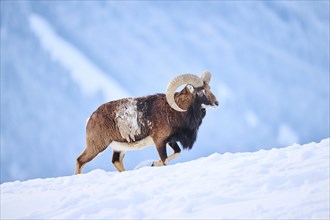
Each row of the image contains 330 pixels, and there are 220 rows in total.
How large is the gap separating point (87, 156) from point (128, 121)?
1441 millimetres

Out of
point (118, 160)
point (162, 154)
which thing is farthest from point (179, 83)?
point (118, 160)

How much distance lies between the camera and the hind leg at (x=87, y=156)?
673 inches

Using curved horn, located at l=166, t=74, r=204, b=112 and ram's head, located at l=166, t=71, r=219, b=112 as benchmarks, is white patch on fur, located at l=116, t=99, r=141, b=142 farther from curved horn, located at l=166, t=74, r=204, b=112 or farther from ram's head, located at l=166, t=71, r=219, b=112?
ram's head, located at l=166, t=71, r=219, b=112

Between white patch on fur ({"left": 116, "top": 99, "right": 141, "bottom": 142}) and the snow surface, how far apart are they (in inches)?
191

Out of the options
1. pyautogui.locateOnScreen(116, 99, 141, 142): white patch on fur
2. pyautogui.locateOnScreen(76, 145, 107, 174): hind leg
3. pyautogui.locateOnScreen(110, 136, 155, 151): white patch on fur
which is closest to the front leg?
pyautogui.locateOnScreen(110, 136, 155, 151): white patch on fur

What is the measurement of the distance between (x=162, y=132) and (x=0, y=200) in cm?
620

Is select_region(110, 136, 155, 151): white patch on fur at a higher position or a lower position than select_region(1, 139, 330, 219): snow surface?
higher

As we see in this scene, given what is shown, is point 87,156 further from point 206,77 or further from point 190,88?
point 206,77

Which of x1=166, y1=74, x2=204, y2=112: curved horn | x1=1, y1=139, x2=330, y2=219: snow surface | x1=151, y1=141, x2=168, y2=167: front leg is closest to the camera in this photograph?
x1=1, y1=139, x2=330, y2=219: snow surface

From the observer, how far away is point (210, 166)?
38.0 feet

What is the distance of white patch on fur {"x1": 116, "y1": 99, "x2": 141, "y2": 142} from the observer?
17094mm

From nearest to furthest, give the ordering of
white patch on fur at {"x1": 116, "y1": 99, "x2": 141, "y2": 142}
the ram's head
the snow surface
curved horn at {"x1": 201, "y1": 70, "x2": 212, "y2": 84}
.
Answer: the snow surface → white patch on fur at {"x1": 116, "y1": 99, "x2": 141, "y2": 142} → the ram's head → curved horn at {"x1": 201, "y1": 70, "x2": 212, "y2": 84}

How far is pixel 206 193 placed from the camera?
974cm

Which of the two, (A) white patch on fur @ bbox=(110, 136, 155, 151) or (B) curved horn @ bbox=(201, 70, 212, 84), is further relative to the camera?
(B) curved horn @ bbox=(201, 70, 212, 84)
